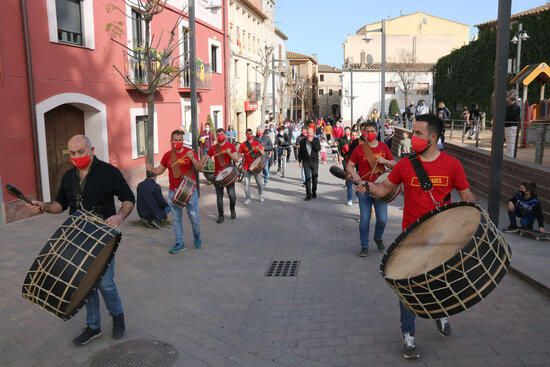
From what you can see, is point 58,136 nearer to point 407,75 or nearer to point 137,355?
point 137,355

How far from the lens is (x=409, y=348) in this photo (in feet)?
13.9

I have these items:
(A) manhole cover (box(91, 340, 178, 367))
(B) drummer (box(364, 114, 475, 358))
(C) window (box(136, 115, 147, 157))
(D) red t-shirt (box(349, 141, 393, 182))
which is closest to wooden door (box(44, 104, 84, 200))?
(C) window (box(136, 115, 147, 157))

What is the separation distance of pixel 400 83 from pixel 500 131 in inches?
1932

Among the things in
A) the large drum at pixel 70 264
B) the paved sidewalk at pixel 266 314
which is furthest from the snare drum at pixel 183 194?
the large drum at pixel 70 264

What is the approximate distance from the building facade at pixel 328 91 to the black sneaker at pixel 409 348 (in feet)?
278

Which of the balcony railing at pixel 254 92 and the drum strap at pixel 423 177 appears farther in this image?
the balcony railing at pixel 254 92

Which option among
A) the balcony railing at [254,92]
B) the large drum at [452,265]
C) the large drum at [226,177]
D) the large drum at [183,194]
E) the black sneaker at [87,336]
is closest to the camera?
the large drum at [452,265]

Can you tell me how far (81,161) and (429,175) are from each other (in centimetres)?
301

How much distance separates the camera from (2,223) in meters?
9.67

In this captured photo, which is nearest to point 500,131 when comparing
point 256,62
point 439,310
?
point 439,310

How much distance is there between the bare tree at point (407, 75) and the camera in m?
50.8

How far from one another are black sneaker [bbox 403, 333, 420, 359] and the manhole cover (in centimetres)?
196

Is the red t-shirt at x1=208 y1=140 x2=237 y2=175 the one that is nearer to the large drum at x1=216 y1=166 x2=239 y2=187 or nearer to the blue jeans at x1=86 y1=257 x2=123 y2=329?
the large drum at x1=216 y1=166 x2=239 y2=187

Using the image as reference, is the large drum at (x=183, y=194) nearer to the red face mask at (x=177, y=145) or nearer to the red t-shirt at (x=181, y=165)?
the red t-shirt at (x=181, y=165)
